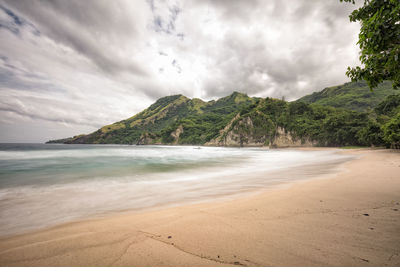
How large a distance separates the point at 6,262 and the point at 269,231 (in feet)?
14.0

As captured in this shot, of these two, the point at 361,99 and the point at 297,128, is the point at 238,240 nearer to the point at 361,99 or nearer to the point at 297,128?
the point at 297,128

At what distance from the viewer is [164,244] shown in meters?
2.55

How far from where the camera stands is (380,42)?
14.0 ft

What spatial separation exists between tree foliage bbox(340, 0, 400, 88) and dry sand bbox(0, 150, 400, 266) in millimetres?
3700

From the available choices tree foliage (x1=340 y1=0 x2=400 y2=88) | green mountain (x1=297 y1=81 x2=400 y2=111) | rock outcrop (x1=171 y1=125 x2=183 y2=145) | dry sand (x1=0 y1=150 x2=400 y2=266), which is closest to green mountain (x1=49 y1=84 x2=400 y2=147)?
rock outcrop (x1=171 y1=125 x2=183 y2=145)

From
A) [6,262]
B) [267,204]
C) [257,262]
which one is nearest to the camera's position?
[257,262]

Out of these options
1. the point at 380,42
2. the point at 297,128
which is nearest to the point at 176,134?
the point at 297,128

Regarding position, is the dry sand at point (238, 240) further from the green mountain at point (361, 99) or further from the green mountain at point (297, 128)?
the green mountain at point (361, 99)

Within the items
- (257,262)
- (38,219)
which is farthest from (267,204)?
(38,219)

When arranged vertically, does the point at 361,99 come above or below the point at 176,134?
above

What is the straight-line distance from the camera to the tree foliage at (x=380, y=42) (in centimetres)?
402

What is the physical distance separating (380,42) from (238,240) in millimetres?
6203

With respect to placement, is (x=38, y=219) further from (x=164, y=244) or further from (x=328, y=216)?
(x=328, y=216)

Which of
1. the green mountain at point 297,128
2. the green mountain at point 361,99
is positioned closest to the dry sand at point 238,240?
the green mountain at point 297,128
